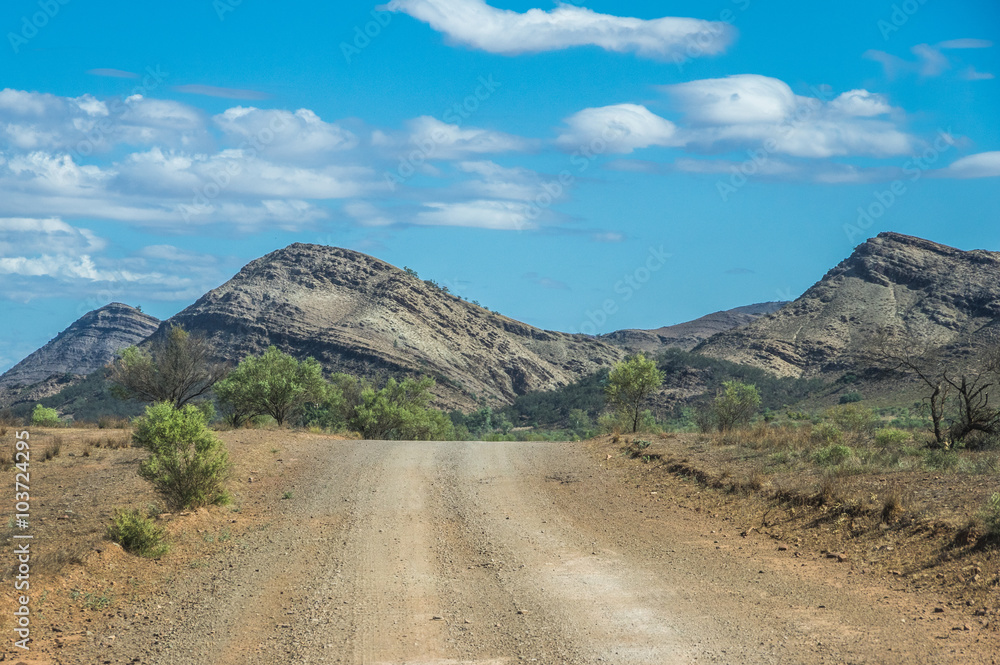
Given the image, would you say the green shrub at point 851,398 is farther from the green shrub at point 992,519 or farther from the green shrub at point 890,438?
the green shrub at point 992,519

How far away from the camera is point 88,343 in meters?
146

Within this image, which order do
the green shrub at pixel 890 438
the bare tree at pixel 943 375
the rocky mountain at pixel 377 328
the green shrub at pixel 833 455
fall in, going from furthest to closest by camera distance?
the rocky mountain at pixel 377 328 → the green shrub at pixel 890 438 → the bare tree at pixel 943 375 → the green shrub at pixel 833 455

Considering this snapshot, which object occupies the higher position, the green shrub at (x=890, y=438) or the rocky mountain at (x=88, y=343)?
the rocky mountain at (x=88, y=343)

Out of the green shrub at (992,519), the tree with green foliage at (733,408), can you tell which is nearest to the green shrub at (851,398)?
the tree with green foliage at (733,408)

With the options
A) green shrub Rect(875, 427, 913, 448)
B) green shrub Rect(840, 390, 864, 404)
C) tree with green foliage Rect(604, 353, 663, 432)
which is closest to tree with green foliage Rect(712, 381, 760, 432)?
tree with green foliage Rect(604, 353, 663, 432)

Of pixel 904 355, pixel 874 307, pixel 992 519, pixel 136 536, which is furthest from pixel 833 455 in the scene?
pixel 874 307

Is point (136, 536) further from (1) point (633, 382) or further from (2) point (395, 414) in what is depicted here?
(2) point (395, 414)

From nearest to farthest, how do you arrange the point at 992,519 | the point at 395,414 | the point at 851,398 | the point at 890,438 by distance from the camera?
the point at 992,519
the point at 890,438
the point at 395,414
the point at 851,398

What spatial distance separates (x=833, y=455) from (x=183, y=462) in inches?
466

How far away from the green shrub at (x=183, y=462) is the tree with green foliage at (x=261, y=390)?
65.1 ft

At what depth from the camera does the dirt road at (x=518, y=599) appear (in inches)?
288

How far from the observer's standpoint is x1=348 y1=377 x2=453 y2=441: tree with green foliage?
130ft

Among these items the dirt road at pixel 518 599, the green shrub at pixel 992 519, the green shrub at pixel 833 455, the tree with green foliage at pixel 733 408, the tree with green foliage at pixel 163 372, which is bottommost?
the dirt road at pixel 518 599

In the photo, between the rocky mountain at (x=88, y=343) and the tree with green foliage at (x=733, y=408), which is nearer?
the tree with green foliage at (x=733, y=408)
